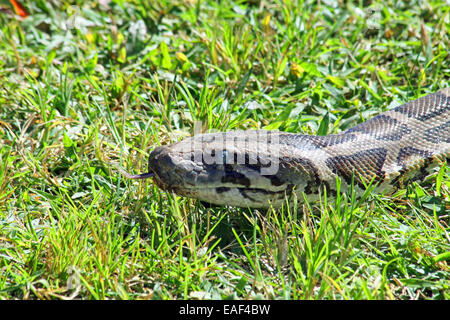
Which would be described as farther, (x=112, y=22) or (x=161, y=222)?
(x=112, y=22)

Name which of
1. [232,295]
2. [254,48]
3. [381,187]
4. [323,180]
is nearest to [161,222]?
[232,295]

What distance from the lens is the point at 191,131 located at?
223 inches

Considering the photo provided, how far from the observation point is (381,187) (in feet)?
16.1

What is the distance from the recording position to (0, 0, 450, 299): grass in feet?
13.4

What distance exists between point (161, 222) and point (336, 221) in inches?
56.5

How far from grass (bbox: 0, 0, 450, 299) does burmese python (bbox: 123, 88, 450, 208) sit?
6.3 inches

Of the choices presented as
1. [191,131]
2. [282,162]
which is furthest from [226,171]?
[191,131]

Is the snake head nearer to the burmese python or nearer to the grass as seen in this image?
the burmese python

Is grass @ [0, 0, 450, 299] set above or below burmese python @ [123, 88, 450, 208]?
below

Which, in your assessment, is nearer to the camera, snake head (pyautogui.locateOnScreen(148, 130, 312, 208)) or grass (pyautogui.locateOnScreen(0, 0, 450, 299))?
grass (pyautogui.locateOnScreen(0, 0, 450, 299))

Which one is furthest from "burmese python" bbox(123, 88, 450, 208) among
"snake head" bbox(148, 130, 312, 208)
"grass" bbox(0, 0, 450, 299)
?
"grass" bbox(0, 0, 450, 299)

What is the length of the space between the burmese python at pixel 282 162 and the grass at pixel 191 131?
0.16m
